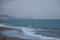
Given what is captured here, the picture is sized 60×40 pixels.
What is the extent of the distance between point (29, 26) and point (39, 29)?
154 mm

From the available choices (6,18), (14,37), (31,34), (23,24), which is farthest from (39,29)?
(6,18)

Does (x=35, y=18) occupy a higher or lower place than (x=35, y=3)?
lower

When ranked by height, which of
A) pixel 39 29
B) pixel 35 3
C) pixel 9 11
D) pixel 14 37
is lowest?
pixel 14 37

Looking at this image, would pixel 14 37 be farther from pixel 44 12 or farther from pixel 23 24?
pixel 44 12

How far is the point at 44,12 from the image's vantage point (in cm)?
132

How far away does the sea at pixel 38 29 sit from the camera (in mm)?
1275

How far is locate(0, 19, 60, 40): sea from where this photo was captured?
1275 millimetres

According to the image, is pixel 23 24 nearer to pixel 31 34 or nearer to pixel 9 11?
pixel 31 34

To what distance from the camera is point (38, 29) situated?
4.27 feet

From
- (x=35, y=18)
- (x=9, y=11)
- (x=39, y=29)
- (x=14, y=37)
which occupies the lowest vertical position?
(x=14, y=37)

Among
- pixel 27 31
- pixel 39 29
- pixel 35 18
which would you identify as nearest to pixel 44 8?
pixel 35 18

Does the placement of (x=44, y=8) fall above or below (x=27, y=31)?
above

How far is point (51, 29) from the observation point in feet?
4.27

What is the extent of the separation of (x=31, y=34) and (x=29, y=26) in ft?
0.40
